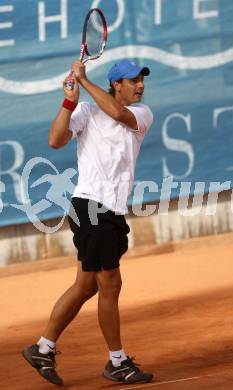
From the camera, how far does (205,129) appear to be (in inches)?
399

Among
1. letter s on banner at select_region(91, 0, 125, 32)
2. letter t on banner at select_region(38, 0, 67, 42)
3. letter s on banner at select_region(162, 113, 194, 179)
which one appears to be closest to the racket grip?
letter t on banner at select_region(38, 0, 67, 42)

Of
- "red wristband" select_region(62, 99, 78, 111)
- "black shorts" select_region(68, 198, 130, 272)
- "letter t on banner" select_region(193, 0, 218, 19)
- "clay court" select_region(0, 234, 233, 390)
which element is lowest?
"clay court" select_region(0, 234, 233, 390)

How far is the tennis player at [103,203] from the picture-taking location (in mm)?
6012

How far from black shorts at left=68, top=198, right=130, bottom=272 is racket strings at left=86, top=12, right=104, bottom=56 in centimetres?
106

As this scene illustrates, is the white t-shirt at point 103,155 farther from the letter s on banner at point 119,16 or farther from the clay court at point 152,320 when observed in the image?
the letter s on banner at point 119,16

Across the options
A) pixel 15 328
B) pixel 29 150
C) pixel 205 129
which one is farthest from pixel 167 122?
pixel 15 328

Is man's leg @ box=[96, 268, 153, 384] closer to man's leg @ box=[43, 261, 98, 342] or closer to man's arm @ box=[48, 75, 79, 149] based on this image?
man's leg @ box=[43, 261, 98, 342]

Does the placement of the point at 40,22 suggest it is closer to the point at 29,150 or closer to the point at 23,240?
the point at 29,150

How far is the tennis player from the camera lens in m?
6.01

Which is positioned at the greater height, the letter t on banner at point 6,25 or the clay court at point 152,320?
the letter t on banner at point 6,25

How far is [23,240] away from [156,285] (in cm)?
137

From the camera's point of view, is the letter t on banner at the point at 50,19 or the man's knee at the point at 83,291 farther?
the letter t on banner at the point at 50,19

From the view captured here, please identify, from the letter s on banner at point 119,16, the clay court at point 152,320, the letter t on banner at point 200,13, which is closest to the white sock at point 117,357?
the clay court at point 152,320

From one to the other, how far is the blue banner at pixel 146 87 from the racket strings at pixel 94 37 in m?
2.65
